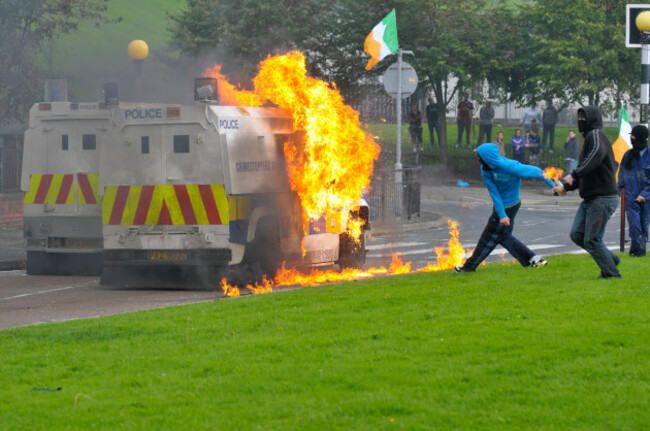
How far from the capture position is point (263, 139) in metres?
13.8

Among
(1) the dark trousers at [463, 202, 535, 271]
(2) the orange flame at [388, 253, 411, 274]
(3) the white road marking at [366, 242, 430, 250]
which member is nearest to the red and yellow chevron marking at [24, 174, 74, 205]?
(2) the orange flame at [388, 253, 411, 274]

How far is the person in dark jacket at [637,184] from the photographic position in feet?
47.3

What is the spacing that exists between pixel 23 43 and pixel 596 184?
18.0 m

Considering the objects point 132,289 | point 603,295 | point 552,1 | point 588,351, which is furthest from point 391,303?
point 552,1

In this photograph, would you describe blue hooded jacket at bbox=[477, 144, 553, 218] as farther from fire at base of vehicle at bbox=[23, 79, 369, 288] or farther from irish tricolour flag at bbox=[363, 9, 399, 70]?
irish tricolour flag at bbox=[363, 9, 399, 70]

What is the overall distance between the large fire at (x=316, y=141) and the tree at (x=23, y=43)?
1211cm

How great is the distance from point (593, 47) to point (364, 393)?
103 ft

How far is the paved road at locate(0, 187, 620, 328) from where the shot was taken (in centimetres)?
1251

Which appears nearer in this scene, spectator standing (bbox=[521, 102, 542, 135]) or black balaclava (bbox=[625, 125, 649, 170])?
black balaclava (bbox=[625, 125, 649, 170])

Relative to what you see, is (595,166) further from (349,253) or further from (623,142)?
(349,253)

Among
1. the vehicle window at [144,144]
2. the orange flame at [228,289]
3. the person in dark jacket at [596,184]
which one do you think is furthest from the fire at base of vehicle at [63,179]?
the person in dark jacket at [596,184]

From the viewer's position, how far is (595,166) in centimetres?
1110

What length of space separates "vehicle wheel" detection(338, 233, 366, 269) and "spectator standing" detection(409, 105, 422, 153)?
20903mm

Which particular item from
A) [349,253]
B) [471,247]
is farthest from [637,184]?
[471,247]
